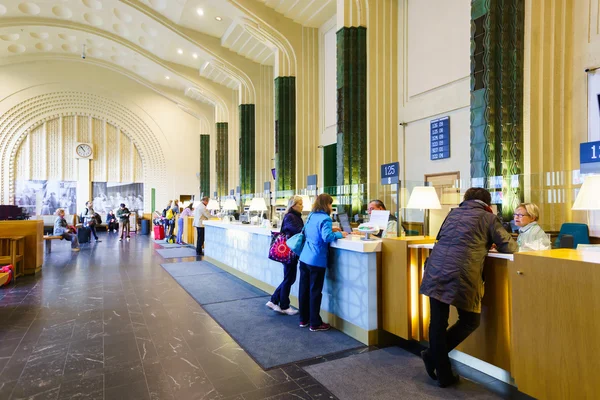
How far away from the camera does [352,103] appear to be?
290 inches

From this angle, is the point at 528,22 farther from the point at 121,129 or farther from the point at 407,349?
the point at 121,129

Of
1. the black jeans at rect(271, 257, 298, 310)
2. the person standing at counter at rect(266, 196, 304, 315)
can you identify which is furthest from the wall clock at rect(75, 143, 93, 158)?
the black jeans at rect(271, 257, 298, 310)

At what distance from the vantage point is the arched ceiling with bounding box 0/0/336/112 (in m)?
10.4

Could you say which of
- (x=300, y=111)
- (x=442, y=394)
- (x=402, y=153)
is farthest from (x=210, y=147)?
(x=442, y=394)

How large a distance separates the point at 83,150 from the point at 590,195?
18.1 metres

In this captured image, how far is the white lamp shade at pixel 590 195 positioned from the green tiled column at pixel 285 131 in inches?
339

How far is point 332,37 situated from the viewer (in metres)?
10.2

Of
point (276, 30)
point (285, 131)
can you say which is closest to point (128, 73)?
point (276, 30)

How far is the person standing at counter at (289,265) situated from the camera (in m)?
3.91

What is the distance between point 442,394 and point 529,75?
4.10 m

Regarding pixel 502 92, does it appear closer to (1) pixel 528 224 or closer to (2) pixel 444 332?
(1) pixel 528 224

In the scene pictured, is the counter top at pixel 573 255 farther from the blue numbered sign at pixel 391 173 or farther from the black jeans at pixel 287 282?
the black jeans at pixel 287 282

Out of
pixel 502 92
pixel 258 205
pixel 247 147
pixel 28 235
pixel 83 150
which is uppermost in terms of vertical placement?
pixel 83 150

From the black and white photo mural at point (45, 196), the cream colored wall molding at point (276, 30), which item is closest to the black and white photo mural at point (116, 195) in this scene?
the black and white photo mural at point (45, 196)
